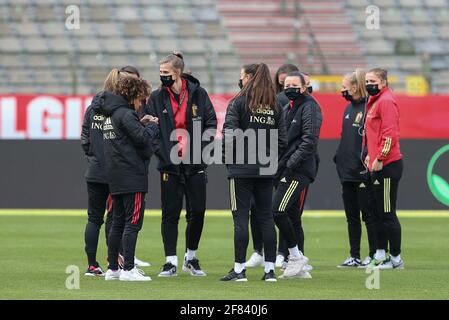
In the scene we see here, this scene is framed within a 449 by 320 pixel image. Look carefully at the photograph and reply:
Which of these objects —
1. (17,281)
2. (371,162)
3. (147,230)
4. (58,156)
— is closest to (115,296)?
(17,281)

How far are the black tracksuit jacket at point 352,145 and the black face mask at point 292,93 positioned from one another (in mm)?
1527

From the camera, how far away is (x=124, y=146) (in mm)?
10625

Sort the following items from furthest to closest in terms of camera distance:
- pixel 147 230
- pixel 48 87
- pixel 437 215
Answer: pixel 48 87, pixel 437 215, pixel 147 230

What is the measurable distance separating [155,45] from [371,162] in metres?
15.5

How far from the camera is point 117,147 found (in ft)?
35.0

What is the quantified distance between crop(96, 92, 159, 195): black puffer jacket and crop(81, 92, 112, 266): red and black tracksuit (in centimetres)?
58

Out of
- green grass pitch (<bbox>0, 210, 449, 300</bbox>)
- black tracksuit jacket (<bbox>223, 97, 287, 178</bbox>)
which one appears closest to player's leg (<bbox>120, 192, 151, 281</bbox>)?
green grass pitch (<bbox>0, 210, 449, 300</bbox>)

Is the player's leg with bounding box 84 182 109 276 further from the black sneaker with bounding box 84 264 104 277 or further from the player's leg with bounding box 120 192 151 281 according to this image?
the player's leg with bounding box 120 192 151 281

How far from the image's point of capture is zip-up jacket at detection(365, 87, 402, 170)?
1209 cm

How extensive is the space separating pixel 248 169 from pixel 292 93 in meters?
1.22

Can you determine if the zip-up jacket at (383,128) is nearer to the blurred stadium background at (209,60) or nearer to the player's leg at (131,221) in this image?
the player's leg at (131,221)

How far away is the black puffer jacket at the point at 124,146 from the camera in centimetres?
1058

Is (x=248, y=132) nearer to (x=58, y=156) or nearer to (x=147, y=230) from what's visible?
(x=147, y=230)

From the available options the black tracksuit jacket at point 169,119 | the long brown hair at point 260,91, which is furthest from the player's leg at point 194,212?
A: the long brown hair at point 260,91
